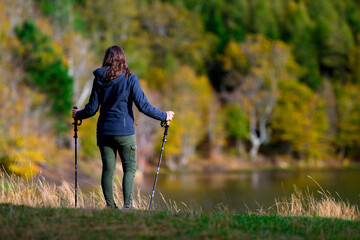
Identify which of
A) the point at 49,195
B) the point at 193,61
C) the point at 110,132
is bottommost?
the point at 49,195

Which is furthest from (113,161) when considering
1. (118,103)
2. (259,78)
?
(259,78)

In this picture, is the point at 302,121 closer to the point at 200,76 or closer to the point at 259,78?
the point at 259,78

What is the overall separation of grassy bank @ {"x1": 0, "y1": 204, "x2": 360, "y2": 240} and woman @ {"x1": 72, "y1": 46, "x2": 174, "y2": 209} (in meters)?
0.84

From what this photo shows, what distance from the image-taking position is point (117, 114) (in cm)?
547

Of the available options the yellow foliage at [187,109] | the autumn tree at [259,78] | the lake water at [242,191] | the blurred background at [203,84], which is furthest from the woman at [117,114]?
the autumn tree at [259,78]

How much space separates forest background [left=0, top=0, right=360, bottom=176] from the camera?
26.0m

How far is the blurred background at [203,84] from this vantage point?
25.6 meters

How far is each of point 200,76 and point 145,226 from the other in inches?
1823

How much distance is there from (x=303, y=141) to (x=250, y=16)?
22.8 metres

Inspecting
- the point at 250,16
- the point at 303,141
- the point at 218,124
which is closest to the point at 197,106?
the point at 218,124

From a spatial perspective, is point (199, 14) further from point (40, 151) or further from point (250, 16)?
point (40, 151)

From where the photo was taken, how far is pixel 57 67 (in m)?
26.2

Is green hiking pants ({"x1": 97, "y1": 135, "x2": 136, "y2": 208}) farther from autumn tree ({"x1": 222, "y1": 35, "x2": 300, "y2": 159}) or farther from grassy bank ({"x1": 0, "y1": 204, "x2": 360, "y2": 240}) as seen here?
autumn tree ({"x1": 222, "y1": 35, "x2": 300, "y2": 159})

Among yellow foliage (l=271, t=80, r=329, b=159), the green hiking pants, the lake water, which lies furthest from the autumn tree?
the green hiking pants
